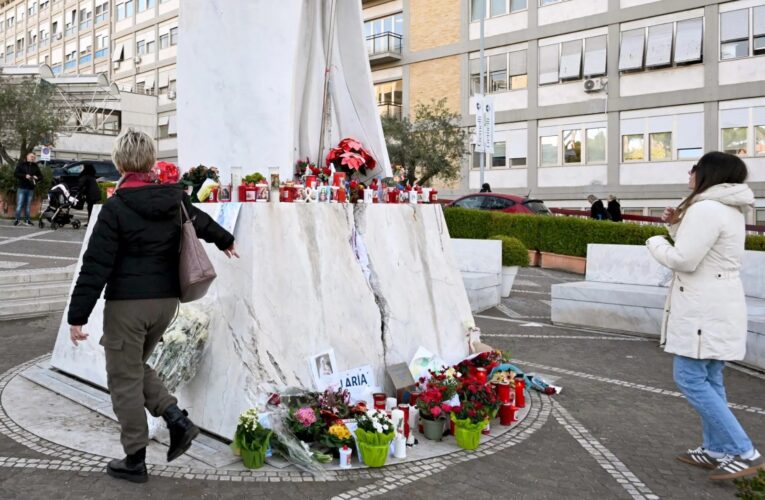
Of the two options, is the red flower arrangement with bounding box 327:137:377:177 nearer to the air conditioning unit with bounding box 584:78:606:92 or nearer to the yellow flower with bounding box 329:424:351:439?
the yellow flower with bounding box 329:424:351:439

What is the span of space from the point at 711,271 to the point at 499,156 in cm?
2497

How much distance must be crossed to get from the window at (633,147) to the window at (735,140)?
273 cm

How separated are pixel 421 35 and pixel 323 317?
27.9 metres

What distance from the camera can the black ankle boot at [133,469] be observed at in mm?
3592

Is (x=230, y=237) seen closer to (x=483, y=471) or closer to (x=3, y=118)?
(x=483, y=471)

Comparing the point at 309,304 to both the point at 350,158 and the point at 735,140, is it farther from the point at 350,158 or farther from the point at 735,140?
the point at 735,140

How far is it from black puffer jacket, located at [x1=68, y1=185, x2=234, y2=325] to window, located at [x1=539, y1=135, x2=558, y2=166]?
2457 cm

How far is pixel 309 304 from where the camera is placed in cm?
459

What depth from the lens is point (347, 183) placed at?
5312 mm

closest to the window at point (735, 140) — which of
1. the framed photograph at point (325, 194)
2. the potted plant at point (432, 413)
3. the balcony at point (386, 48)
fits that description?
the balcony at point (386, 48)

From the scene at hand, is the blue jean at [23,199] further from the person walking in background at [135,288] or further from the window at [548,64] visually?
the window at [548,64]

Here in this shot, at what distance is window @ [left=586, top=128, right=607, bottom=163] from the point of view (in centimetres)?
2520

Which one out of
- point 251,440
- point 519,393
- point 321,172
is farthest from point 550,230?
point 251,440

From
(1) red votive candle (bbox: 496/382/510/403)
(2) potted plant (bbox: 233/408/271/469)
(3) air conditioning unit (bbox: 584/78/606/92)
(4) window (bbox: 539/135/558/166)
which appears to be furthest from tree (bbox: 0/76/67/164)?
(1) red votive candle (bbox: 496/382/510/403)
